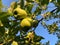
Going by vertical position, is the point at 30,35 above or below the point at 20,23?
below

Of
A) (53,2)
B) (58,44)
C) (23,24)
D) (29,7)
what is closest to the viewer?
(23,24)

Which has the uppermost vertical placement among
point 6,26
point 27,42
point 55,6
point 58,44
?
point 55,6

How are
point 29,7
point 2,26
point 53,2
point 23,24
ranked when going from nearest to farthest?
point 23,24, point 2,26, point 29,7, point 53,2

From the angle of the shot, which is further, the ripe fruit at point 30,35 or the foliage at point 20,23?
the ripe fruit at point 30,35

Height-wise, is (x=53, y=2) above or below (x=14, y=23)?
above

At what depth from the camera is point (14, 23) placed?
6.07ft

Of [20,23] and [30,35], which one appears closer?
[20,23]

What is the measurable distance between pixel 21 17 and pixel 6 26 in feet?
0.99

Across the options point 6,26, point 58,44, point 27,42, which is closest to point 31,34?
point 27,42

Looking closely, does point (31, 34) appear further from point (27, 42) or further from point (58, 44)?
point (58, 44)

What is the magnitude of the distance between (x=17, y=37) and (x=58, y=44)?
3.16 m

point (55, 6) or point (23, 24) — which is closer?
point (23, 24)

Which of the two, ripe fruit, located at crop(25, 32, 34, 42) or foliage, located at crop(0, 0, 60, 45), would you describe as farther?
ripe fruit, located at crop(25, 32, 34, 42)

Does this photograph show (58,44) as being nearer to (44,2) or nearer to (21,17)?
(44,2)
